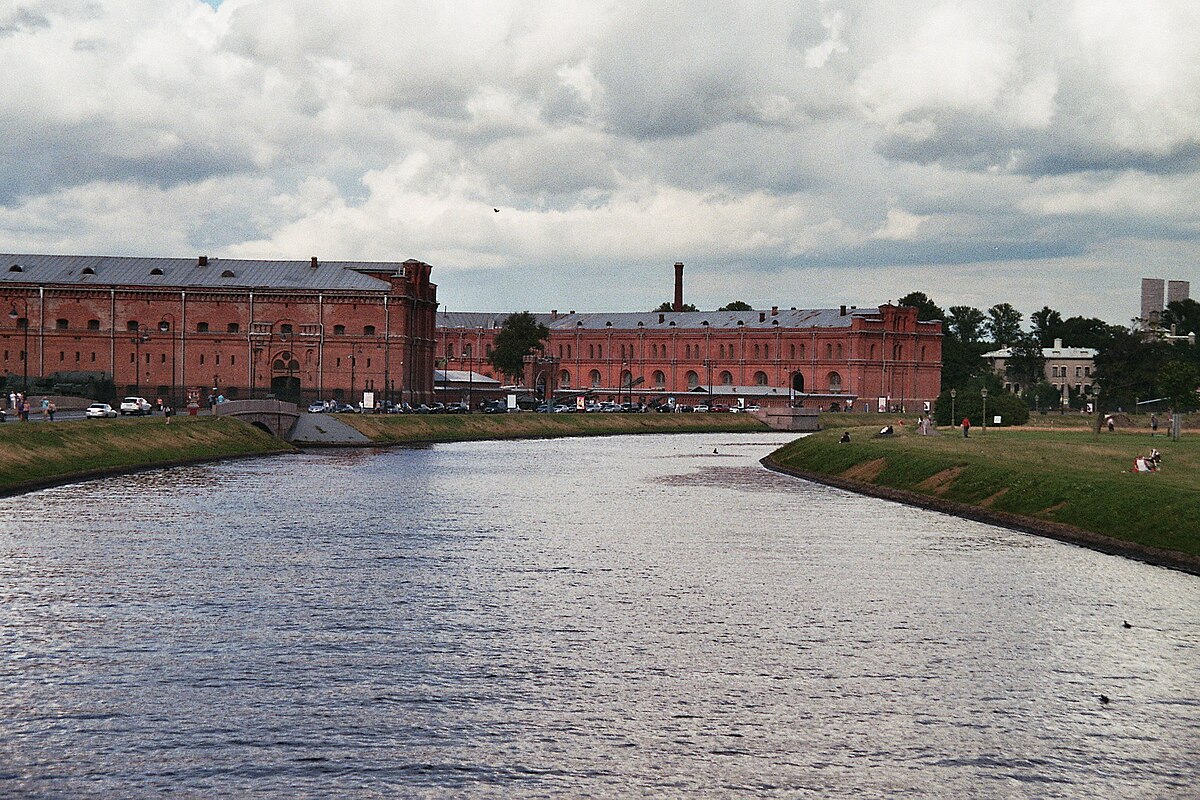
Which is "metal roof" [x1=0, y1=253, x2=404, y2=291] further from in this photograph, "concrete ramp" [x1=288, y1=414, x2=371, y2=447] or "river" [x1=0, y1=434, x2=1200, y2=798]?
"river" [x1=0, y1=434, x2=1200, y2=798]

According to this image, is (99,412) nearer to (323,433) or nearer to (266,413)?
(266,413)

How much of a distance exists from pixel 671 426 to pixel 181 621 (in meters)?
135

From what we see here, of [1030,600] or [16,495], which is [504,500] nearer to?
[16,495]

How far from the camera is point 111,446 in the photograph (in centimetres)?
8600

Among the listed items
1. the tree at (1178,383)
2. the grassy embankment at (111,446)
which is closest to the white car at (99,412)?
the grassy embankment at (111,446)

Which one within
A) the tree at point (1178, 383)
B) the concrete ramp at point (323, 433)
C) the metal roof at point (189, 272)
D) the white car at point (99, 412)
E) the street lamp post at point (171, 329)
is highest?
the metal roof at point (189, 272)

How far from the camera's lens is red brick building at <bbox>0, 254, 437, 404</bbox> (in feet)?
525

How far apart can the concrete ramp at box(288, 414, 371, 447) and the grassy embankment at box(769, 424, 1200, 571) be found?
36279mm

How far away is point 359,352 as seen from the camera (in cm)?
16050

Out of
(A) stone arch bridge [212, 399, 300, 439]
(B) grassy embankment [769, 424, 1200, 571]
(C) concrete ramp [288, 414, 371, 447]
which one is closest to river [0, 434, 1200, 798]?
(B) grassy embankment [769, 424, 1200, 571]

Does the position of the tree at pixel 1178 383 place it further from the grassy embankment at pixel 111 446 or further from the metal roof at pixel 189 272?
the metal roof at pixel 189 272

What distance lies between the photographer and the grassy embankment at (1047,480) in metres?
50.2

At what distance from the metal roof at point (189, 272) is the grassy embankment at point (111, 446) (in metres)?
52.8

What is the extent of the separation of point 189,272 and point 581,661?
146129mm
